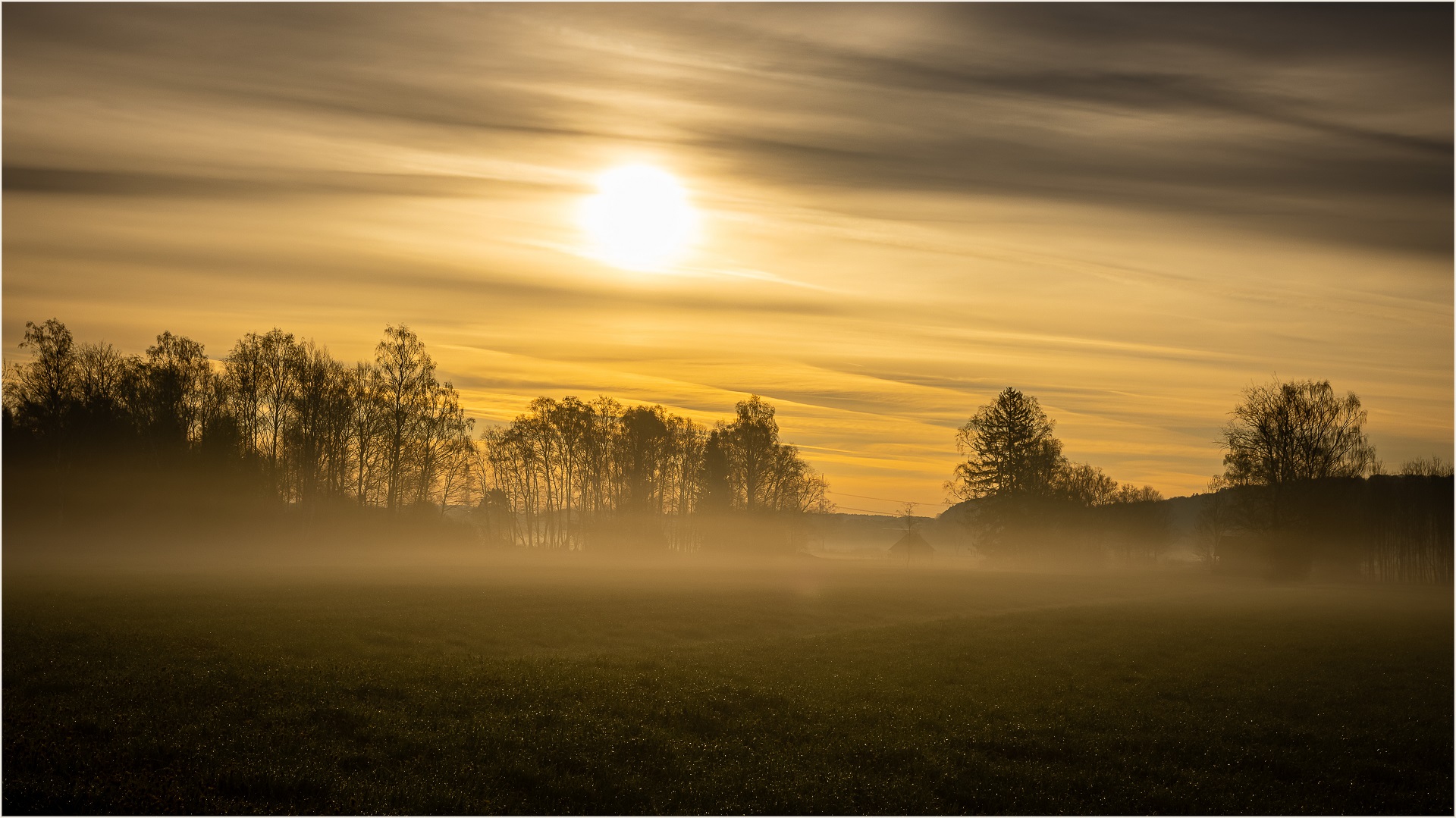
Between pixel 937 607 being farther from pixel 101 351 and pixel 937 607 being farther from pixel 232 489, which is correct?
pixel 101 351

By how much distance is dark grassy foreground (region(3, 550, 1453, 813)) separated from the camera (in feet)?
55.1

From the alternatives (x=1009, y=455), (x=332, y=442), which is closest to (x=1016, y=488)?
(x=1009, y=455)

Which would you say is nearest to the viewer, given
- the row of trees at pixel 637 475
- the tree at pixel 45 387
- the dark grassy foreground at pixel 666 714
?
the dark grassy foreground at pixel 666 714

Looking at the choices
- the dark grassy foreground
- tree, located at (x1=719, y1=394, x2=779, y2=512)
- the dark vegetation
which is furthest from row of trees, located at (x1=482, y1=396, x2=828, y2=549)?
the dark grassy foreground

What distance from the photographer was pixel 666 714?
21.3 metres

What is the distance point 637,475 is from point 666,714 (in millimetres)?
89012

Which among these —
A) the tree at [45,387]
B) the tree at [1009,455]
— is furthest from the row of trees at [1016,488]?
the tree at [45,387]

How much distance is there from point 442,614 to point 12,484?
2171 inches

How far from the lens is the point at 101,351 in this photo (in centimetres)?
7675

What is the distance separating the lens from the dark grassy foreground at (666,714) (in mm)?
16797

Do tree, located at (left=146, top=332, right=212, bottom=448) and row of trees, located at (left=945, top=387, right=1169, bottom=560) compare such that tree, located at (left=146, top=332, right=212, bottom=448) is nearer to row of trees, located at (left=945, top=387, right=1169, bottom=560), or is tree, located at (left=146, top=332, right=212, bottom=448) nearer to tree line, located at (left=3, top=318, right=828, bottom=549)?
tree line, located at (left=3, top=318, right=828, bottom=549)

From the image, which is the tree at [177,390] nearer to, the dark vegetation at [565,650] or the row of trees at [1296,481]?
the dark vegetation at [565,650]

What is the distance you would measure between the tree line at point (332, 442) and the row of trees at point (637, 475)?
0.70 feet

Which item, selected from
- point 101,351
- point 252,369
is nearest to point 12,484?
point 101,351
